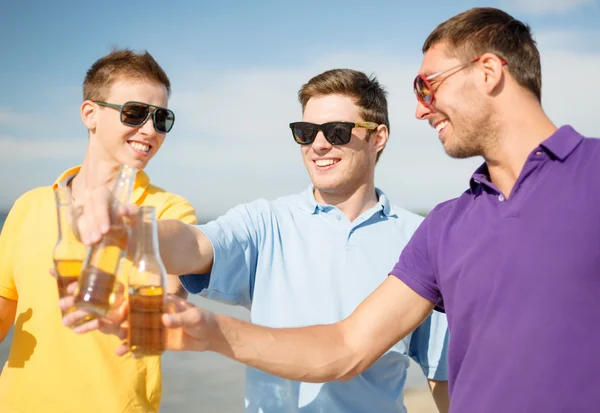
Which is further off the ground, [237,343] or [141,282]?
[141,282]

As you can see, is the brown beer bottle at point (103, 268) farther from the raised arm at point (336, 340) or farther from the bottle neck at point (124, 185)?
the raised arm at point (336, 340)

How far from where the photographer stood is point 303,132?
3.79m

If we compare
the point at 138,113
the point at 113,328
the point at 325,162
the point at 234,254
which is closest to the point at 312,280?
the point at 234,254

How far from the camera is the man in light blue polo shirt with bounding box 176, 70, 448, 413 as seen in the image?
3109mm

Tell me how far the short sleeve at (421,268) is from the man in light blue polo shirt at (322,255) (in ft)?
1.66

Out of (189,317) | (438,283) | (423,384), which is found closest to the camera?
(189,317)

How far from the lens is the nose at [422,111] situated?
2928mm

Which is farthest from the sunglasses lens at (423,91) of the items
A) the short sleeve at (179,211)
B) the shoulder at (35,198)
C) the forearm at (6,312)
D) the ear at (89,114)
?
the forearm at (6,312)

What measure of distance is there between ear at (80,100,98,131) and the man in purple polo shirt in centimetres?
133

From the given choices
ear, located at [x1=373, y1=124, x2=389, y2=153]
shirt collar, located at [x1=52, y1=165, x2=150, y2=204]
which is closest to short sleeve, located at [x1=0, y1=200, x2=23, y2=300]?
shirt collar, located at [x1=52, y1=165, x2=150, y2=204]

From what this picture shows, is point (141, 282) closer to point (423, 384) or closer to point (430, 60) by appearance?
point (430, 60)

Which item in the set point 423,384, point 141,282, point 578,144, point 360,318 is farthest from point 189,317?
point 423,384

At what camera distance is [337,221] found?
3.48m

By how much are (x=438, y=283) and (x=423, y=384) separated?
7.08 m
